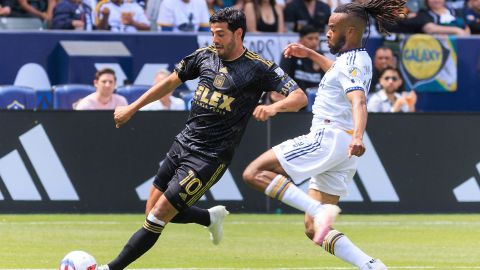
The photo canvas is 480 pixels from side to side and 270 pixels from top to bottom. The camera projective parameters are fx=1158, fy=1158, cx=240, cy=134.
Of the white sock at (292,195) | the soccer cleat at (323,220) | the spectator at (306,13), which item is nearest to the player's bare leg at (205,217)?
the white sock at (292,195)

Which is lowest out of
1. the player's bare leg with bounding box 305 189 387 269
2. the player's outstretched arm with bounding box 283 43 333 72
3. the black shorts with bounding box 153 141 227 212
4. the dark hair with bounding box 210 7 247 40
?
the player's bare leg with bounding box 305 189 387 269

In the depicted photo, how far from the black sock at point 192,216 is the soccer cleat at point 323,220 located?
2.00m

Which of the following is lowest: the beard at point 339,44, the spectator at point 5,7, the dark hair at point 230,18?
the spectator at point 5,7

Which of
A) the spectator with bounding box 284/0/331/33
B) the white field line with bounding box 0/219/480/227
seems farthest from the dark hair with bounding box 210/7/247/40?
the spectator with bounding box 284/0/331/33

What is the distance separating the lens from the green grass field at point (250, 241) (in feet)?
35.1

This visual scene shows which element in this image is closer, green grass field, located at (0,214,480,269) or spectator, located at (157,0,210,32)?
green grass field, located at (0,214,480,269)

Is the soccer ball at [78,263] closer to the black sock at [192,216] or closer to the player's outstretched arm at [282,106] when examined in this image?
the black sock at [192,216]

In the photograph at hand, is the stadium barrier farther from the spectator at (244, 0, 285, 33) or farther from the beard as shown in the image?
the beard

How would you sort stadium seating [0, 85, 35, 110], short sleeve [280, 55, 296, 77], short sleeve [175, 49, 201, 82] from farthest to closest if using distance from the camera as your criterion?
short sleeve [280, 55, 296, 77]
stadium seating [0, 85, 35, 110]
short sleeve [175, 49, 201, 82]

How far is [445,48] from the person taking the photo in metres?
19.2

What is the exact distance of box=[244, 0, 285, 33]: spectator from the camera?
18.6 meters

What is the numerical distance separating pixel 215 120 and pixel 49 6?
9932 millimetres

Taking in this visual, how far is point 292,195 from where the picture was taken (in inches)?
339

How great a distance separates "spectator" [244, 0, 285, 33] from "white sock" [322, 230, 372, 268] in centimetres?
996
